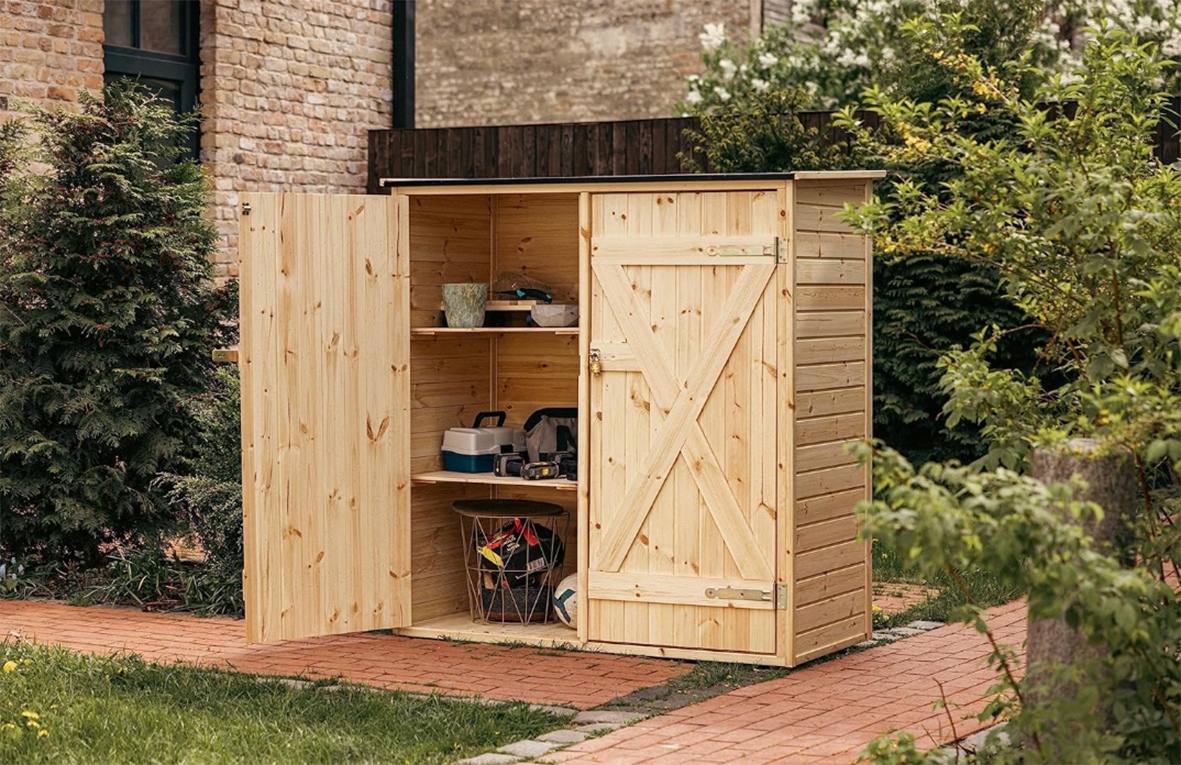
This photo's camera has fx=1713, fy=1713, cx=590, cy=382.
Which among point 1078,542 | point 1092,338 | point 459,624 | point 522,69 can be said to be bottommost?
point 459,624

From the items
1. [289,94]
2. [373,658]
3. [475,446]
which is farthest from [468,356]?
[289,94]

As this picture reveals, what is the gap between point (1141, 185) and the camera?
16.4 ft

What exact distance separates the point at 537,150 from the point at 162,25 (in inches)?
131

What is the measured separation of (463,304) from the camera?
8156 millimetres

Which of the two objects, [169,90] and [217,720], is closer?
[217,720]

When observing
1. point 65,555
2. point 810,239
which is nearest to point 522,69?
point 65,555

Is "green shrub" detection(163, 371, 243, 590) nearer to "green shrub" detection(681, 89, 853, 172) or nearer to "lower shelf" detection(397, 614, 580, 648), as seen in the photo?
"lower shelf" detection(397, 614, 580, 648)

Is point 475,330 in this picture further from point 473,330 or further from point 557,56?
point 557,56

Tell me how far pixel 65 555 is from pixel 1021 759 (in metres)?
6.07

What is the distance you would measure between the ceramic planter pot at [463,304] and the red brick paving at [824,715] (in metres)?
2.34

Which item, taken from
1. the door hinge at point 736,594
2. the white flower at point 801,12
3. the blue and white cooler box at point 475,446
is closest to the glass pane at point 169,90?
the blue and white cooler box at point 475,446

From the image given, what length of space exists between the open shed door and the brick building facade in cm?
259

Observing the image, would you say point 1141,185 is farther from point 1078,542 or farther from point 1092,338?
point 1078,542

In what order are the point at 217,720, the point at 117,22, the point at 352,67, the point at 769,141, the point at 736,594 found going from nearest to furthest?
the point at 217,720, the point at 736,594, the point at 769,141, the point at 117,22, the point at 352,67
